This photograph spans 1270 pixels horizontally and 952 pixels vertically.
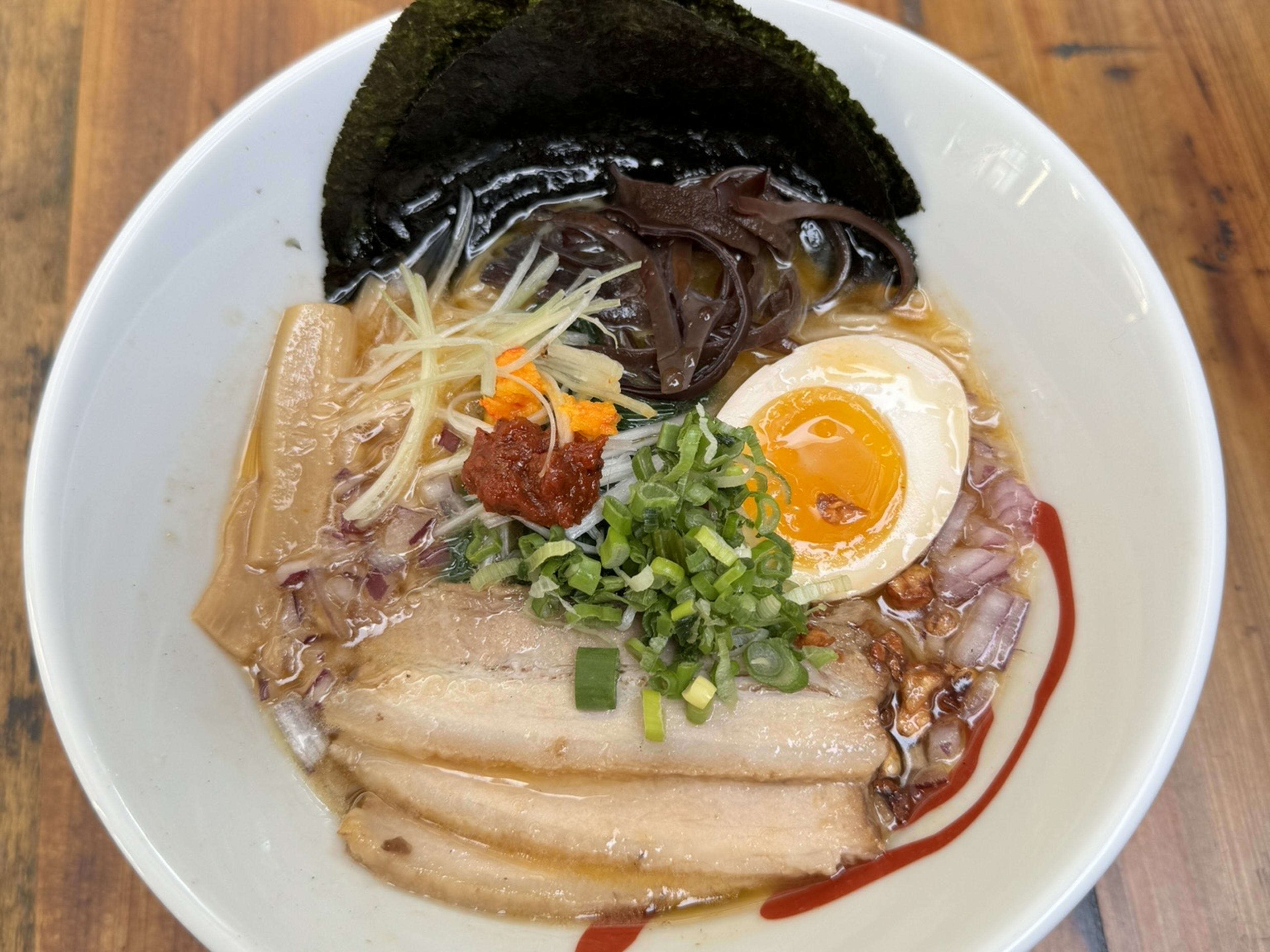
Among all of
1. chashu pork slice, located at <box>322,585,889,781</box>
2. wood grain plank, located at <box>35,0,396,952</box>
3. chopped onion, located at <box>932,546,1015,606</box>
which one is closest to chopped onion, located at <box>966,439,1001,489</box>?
chopped onion, located at <box>932,546,1015,606</box>

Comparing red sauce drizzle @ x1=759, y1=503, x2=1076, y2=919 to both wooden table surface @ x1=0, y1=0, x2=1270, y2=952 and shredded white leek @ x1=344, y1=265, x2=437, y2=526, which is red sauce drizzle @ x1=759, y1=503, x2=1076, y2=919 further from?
shredded white leek @ x1=344, y1=265, x2=437, y2=526

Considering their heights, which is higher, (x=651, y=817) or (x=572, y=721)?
(x=572, y=721)

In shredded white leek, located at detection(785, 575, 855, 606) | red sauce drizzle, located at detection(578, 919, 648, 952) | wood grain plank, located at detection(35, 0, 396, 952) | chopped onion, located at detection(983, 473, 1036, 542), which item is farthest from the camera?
wood grain plank, located at detection(35, 0, 396, 952)

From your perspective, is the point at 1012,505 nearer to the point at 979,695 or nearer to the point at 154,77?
the point at 979,695

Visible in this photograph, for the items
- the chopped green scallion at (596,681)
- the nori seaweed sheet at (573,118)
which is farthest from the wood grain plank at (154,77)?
the chopped green scallion at (596,681)

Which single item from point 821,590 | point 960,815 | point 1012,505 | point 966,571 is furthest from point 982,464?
point 960,815
